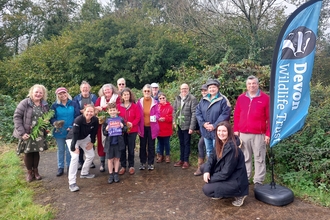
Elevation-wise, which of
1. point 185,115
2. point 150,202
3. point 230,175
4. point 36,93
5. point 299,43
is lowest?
point 150,202

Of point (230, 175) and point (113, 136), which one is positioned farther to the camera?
point (113, 136)

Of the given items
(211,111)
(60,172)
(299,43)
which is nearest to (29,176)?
(60,172)

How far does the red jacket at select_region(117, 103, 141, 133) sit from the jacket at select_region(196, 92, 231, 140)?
3.83 feet

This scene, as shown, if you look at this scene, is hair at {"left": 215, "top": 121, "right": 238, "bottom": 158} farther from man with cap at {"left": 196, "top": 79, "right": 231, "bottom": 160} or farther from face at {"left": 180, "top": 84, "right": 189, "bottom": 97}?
face at {"left": 180, "top": 84, "right": 189, "bottom": 97}

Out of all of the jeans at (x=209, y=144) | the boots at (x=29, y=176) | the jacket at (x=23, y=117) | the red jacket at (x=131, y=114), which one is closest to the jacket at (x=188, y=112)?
the jeans at (x=209, y=144)

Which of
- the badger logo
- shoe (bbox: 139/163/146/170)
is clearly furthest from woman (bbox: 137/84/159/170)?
the badger logo

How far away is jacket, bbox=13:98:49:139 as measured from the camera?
468 cm

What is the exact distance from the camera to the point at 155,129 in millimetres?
5500

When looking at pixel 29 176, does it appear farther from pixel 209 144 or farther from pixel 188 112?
pixel 209 144

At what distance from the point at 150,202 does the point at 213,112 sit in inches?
73.4

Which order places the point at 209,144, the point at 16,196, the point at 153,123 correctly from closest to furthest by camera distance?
the point at 16,196, the point at 209,144, the point at 153,123

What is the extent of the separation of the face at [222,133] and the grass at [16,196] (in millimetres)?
2595

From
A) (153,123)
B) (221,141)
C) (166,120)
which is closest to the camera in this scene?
(221,141)

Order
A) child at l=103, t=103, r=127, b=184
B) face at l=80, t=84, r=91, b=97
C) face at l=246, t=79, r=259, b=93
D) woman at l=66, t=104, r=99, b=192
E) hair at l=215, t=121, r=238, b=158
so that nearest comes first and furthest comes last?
1. hair at l=215, t=121, r=238, b=158
2. face at l=246, t=79, r=259, b=93
3. woman at l=66, t=104, r=99, b=192
4. child at l=103, t=103, r=127, b=184
5. face at l=80, t=84, r=91, b=97
